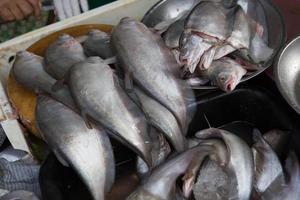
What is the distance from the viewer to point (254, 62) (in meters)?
1.60

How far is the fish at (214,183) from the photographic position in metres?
1.32

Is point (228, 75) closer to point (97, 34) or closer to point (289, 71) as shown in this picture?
point (289, 71)

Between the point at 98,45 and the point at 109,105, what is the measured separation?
370 mm

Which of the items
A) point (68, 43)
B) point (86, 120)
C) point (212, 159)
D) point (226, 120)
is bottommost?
point (226, 120)

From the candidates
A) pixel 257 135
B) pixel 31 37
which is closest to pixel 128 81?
pixel 257 135

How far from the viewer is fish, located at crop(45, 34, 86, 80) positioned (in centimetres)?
165

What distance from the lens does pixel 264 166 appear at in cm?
140

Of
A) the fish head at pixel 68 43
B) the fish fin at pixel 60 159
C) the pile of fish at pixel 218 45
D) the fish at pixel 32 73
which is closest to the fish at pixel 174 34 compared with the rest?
the pile of fish at pixel 218 45

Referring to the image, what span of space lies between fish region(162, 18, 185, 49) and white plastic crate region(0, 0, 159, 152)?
1.19ft

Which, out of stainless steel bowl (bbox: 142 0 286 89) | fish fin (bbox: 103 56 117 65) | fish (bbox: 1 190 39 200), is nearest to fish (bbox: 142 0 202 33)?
stainless steel bowl (bbox: 142 0 286 89)

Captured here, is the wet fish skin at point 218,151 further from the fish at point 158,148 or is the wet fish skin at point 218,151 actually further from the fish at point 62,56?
the fish at point 62,56

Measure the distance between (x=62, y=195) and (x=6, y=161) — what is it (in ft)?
1.39

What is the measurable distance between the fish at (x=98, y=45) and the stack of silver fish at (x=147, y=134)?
0.10 m

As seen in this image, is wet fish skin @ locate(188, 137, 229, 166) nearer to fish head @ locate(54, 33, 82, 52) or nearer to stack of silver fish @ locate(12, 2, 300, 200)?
stack of silver fish @ locate(12, 2, 300, 200)
